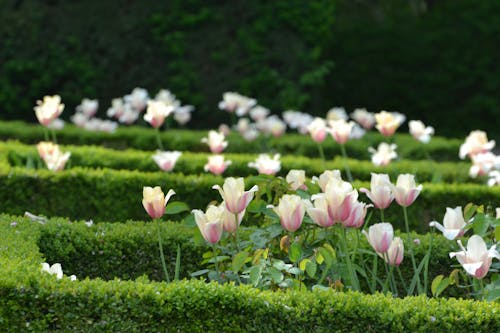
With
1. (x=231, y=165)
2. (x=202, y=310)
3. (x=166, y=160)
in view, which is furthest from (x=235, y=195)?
(x=231, y=165)

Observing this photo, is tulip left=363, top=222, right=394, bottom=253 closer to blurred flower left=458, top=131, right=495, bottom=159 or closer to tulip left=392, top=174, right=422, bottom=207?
tulip left=392, top=174, right=422, bottom=207

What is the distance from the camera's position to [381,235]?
3969 mm

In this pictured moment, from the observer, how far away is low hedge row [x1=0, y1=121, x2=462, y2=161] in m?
9.71

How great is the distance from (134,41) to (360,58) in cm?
442

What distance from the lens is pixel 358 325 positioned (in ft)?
12.3

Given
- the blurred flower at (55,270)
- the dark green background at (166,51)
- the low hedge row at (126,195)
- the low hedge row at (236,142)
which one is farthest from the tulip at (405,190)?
the dark green background at (166,51)

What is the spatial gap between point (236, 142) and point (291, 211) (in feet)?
18.9

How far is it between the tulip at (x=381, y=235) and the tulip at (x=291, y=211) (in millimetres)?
285

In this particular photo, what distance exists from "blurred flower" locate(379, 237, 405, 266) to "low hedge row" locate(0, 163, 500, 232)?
2.72 meters

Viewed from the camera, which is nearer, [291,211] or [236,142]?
[291,211]

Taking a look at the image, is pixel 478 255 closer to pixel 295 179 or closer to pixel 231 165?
pixel 295 179

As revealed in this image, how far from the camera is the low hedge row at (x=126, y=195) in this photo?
688 centimetres

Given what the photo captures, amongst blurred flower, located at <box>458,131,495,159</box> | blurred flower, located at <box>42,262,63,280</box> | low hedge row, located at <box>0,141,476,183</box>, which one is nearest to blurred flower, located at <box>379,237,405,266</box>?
blurred flower, located at <box>42,262,63,280</box>

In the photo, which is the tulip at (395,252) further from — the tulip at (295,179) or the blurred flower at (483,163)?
the blurred flower at (483,163)
